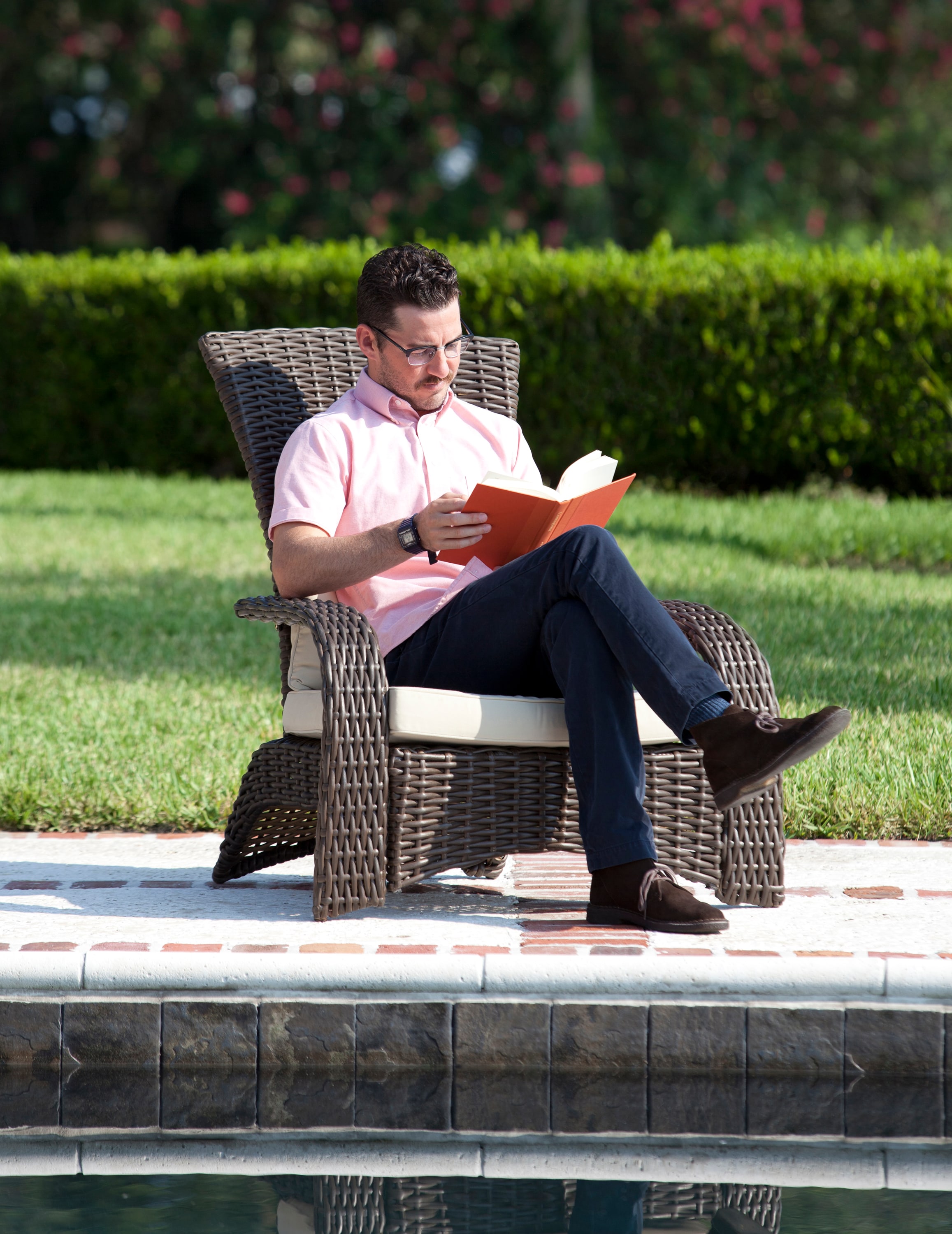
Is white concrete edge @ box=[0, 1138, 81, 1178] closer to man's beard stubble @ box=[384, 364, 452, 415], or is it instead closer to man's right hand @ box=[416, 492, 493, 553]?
man's right hand @ box=[416, 492, 493, 553]

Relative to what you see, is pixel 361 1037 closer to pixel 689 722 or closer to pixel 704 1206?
pixel 704 1206

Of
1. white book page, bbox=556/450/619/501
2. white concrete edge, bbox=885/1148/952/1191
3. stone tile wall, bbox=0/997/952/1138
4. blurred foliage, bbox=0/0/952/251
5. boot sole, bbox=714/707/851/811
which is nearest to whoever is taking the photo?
white concrete edge, bbox=885/1148/952/1191

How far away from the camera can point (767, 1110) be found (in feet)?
8.82

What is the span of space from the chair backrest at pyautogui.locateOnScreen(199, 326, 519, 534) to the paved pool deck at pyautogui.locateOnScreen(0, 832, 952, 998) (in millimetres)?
884

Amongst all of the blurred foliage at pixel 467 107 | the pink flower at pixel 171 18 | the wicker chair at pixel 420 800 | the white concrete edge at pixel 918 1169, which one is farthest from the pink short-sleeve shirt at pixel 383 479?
the pink flower at pixel 171 18

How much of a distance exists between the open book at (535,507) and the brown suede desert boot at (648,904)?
2.31 ft

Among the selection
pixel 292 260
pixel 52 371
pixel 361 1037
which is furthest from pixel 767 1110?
pixel 52 371

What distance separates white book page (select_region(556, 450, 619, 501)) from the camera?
3209mm

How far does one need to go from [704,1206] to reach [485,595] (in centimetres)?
135

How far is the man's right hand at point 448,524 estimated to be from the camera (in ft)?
10.2

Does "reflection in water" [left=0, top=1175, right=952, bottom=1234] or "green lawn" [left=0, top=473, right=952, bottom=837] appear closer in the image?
"reflection in water" [left=0, top=1175, right=952, bottom=1234]

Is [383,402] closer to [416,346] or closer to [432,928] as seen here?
[416,346]

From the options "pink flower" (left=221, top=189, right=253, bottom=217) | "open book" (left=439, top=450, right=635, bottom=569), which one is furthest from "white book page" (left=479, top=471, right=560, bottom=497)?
"pink flower" (left=221, top=189, right=253, bottom=217)

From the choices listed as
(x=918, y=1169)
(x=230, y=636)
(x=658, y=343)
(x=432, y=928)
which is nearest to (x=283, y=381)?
(x=432, y=928)
